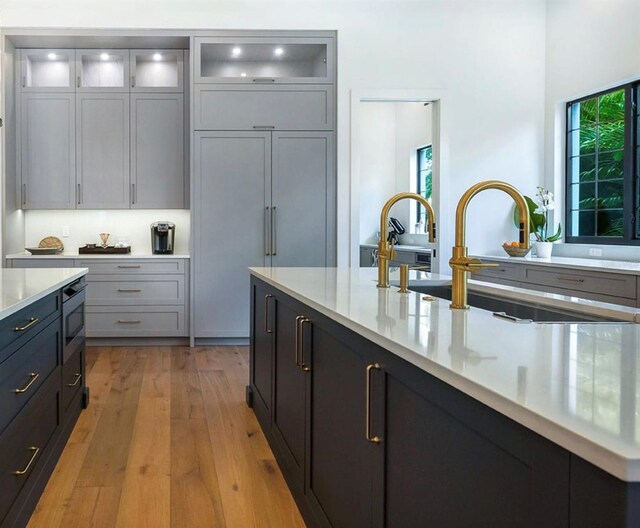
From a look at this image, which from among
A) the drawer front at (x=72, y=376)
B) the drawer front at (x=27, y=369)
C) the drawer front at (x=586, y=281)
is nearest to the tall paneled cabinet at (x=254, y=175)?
Answer: the drawer front at (x=586, y=281)

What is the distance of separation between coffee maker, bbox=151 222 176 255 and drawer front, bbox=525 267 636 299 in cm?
316

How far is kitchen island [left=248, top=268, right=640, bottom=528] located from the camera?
672mm

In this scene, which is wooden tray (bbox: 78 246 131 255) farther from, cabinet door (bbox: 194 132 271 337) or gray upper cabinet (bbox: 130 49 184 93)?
gray upper cabinet (bbox: 130 49 184 93)

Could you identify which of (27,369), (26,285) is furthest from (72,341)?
(27,369)

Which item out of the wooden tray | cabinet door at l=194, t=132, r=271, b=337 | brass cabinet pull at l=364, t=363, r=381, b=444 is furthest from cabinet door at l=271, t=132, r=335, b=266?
brass cabinet pull at l=364, t=363, r=381, b=444

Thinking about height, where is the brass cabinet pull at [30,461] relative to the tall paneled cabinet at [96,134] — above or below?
below

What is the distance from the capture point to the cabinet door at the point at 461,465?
2.41ft

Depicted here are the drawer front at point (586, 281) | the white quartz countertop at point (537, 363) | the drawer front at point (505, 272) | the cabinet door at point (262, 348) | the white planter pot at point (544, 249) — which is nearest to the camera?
Answer: the white quartz countertop at point (537, 363)

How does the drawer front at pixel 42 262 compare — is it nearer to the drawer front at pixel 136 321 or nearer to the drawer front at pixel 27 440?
the drawer front at pixel 136 321

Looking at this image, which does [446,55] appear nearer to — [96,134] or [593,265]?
[593,265]

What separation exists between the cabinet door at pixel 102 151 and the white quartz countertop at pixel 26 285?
7.61 feet

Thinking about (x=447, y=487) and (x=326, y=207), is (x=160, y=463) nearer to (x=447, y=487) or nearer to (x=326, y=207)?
(x=447, y=487)

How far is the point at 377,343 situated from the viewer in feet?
4.31

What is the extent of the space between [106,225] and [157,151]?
3.09 ft
